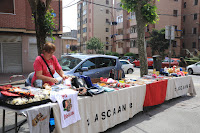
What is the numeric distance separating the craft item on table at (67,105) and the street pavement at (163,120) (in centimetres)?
129

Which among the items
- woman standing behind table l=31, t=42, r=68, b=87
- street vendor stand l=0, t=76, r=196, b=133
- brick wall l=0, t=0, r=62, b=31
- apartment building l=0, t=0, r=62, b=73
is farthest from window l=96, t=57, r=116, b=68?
brick wall l=0, t=0, r=62, b=31

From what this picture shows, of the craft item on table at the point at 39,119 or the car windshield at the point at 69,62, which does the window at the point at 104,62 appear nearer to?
the car windshield at the point at 69,62

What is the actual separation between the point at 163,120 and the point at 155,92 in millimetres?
1032

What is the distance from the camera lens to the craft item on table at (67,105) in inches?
129

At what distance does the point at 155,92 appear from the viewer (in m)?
5.88

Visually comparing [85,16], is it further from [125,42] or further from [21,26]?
[21,26]

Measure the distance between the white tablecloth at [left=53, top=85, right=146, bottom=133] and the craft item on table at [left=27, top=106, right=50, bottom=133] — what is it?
0.52 feet

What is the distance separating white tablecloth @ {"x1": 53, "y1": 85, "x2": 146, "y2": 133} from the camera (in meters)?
3.61

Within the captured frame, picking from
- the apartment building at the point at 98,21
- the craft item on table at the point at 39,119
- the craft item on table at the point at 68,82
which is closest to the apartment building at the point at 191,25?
the apartment building at the point at 98,21

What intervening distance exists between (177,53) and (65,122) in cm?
3813

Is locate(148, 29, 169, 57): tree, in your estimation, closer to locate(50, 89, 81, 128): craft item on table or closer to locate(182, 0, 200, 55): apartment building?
locate(182, 0, 200, 55): apartment building

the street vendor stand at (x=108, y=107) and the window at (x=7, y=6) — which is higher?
the window at (x=7, y=6)

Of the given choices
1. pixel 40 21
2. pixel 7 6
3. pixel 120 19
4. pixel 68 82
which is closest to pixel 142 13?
pixel 40 21

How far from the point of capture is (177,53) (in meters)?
37.5
